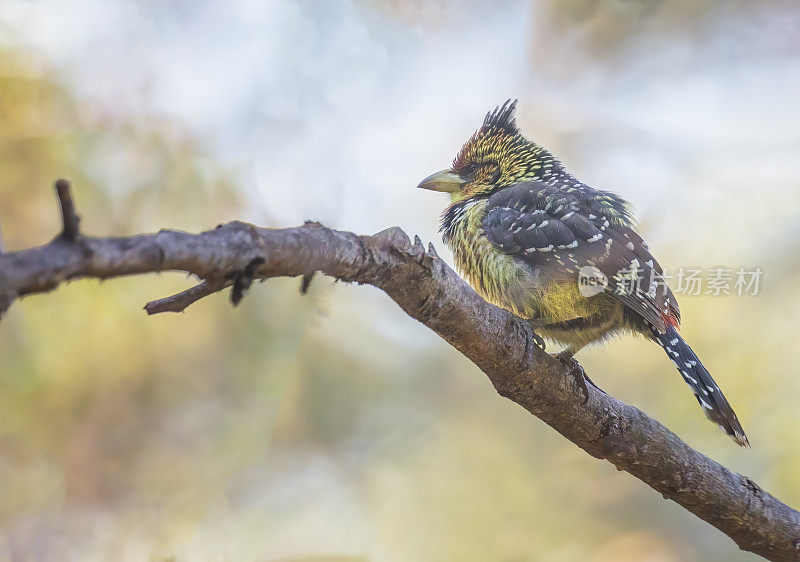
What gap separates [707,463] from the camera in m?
2.36

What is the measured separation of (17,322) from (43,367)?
220 mm

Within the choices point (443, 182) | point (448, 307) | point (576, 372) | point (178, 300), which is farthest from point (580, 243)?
point (178, 300)

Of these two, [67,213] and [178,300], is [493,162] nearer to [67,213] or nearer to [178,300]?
[178,300]

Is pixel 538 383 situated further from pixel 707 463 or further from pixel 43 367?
pixel 43 367

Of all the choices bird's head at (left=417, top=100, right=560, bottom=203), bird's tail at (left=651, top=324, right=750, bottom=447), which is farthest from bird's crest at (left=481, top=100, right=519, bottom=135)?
bird's tail at (left=651, top=324, right=750, bottom=447)

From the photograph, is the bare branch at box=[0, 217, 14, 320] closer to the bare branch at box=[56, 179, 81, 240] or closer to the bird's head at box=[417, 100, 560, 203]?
the bare branch at box=[56, 179, 81, 240]

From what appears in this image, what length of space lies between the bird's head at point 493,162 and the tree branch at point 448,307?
119 centimetres

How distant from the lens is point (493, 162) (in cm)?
325

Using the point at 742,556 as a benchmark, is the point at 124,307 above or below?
above

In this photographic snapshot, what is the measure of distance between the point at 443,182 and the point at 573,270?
918mm

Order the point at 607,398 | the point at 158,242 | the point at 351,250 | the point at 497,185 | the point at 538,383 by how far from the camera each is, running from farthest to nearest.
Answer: the point at 497,185, the point at 607,398, the point at 538,383, the point at 351,250, the point at 158,242

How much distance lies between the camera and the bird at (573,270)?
2.50 meters

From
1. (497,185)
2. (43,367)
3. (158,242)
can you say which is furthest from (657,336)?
(43,367)

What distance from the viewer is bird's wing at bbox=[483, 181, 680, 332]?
251 centimetres
